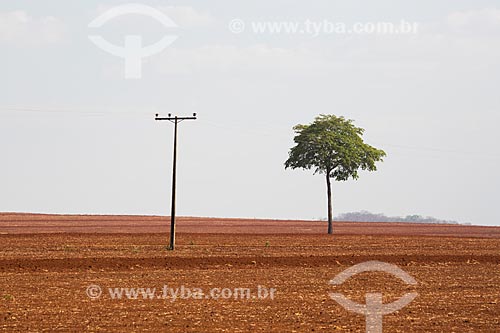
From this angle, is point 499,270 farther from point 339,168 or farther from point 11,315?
Result: point 339,168

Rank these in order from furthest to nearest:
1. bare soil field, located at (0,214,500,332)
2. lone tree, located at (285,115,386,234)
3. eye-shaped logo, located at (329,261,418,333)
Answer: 1. lone tree, located at (285,115,386,234)
2. eye-shaped logo, located at (329,261,418,333)
3. bare soil field, located at (0,214,500,332)

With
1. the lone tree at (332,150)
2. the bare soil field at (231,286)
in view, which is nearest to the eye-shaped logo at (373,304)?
the bare soil field at (231,286)

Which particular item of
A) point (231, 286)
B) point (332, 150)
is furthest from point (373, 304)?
point (332, 150)

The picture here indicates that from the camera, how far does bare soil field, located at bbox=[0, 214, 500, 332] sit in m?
23.0

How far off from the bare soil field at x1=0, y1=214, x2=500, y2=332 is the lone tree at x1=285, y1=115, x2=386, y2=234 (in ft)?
62.2

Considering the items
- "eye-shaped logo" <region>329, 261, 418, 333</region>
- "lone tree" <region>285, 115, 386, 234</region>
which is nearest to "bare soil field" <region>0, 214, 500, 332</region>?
"eye-shaped logo" <region>329, 261, 418, 333</region>

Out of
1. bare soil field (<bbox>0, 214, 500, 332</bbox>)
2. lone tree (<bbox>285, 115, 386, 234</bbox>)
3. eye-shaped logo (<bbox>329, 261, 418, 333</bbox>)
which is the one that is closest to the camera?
bare soil field (<bbox>0, 214, 500, 332</bbox>)

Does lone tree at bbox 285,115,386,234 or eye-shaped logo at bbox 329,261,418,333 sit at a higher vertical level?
lone tree at bbox 285,115,386,234

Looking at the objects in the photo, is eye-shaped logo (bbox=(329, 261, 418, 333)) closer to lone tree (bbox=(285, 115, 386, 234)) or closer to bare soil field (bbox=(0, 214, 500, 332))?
bare soil field (bbox=(0, 214, 500, 332))

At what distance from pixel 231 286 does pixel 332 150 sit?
44686 mm

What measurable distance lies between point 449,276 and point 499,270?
14.8 ft

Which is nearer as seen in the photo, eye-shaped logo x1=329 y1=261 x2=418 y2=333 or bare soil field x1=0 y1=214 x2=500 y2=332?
bare soil field x1=0 y1=214 x2=500 y2=332

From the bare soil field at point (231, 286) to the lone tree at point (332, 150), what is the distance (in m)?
19.0

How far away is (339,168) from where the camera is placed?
7619cm
